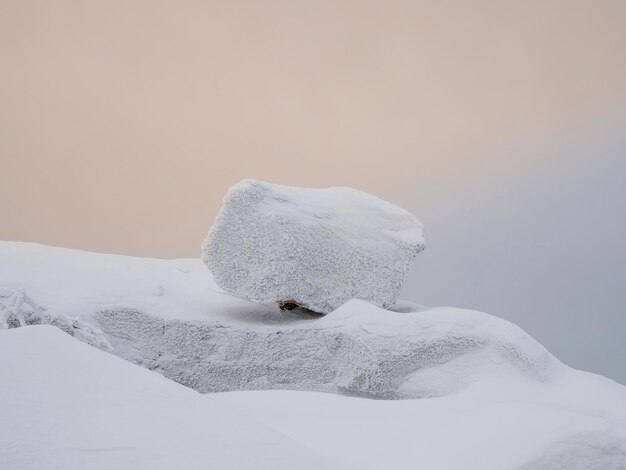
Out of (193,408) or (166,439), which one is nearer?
(166,439)

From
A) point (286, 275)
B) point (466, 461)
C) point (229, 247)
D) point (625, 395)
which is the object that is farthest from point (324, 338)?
point (466, 461)

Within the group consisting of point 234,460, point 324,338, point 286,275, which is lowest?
point 234,460

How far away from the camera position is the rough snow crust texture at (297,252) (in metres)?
3.04

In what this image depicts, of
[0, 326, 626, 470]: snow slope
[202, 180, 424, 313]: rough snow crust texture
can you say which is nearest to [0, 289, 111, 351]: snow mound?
[202, 180, 424, 313]: rough snow crust texture

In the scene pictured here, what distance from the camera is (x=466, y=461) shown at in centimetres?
116

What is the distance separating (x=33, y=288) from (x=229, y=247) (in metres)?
0.74

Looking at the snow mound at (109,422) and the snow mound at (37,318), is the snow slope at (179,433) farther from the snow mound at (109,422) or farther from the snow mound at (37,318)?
the snow mound at (37,318)

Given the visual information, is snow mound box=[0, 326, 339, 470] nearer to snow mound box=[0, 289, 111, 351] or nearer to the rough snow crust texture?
snow mound box=[0, 289, 111, 351]

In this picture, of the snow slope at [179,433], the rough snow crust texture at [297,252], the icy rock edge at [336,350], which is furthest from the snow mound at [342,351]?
the snow slope at [179,433]

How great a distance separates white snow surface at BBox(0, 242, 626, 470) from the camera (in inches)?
39.7

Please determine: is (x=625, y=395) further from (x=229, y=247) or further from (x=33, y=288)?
(x=33, y=288)

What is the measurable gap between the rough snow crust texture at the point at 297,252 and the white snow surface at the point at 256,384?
15 centimetres

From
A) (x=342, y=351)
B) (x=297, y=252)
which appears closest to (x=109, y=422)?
(x=342, y=351)

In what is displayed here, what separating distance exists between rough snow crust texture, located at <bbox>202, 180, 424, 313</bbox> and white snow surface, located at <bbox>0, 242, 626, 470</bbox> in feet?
0.48
